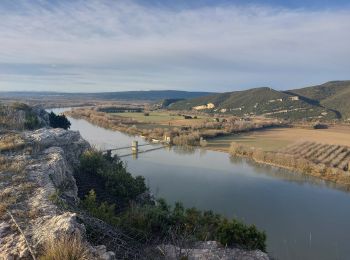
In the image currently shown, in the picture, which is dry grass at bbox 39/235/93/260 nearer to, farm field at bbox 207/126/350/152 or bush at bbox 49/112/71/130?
bush at bbox 49/112/71/130

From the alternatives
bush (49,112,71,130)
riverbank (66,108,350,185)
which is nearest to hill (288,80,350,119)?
riverbank (66,108,350,185)

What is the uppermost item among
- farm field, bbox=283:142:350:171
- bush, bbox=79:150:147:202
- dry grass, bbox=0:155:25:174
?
dry grass, bbox=0:155:25:174

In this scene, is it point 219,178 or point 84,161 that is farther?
point 219,178

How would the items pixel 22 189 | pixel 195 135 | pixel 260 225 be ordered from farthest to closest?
pixel 195 135
pixel 260 225
pixel 22 189

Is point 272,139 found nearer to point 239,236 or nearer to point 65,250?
point 239,236

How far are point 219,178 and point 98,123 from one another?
4184cm

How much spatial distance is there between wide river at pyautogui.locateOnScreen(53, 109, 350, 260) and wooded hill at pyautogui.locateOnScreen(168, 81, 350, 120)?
180 feet

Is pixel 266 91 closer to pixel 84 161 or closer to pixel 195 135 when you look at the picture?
pixel 195 135

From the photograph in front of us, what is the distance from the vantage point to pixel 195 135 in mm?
46750

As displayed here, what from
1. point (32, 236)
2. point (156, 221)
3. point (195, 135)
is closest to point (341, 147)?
point (195, 135)

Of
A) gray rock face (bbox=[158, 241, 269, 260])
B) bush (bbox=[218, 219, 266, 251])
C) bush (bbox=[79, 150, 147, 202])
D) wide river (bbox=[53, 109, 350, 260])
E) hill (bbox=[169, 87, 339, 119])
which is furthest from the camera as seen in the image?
hill (bbox=[169, 87, 339, 119])

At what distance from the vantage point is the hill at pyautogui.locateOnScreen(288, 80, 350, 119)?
84.4 m

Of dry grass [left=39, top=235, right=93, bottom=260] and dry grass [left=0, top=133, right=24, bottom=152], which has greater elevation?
dry grass [left=0, top=133, right=24, bottom=152]

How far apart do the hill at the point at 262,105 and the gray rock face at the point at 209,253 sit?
77.5 metres
